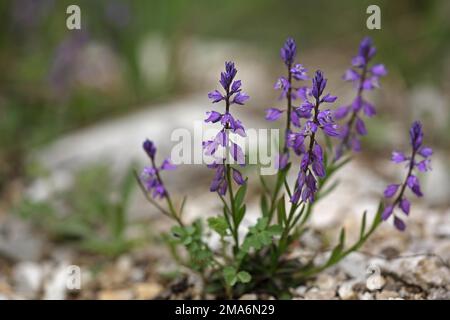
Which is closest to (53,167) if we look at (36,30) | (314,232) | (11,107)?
(11,107)

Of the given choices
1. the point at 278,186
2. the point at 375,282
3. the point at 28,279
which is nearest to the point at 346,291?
the point at 375,282

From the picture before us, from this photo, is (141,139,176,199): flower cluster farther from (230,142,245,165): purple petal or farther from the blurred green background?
the blurred green background

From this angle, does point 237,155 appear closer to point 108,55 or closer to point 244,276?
point 244,276

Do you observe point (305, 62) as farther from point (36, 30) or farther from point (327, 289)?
point (327, 289)

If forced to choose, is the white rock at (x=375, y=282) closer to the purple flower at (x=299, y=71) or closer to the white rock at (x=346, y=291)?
the white rock at (x=346, y=291)

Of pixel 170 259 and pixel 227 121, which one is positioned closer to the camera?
pixel 227 121

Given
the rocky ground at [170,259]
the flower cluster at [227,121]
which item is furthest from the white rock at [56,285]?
the flower cluster at [227,121]
